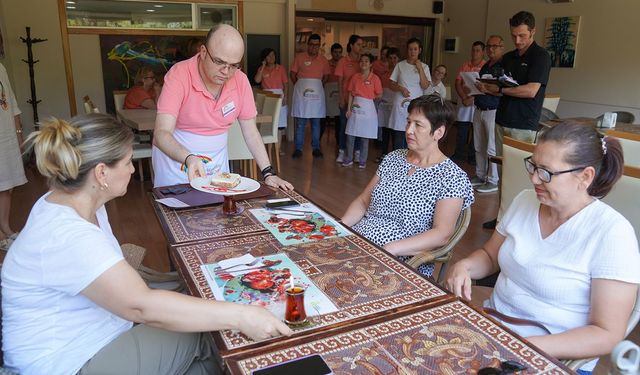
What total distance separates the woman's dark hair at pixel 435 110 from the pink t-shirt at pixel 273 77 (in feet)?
16.8

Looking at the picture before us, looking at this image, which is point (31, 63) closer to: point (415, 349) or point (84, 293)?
point (84, 293)

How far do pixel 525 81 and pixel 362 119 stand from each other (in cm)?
244

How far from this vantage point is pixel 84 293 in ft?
3.77

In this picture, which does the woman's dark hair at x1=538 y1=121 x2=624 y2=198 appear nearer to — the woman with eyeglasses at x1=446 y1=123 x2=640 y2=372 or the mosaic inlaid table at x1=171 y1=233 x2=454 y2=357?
the woman with eyeglasses at x1=446 y1=123 x2=640 y2=372

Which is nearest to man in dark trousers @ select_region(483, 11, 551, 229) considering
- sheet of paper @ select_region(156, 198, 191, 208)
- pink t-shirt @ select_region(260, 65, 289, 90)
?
sheet of paper @ select_region(156, 198, 191, 208)

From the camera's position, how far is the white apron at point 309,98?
6.91 metres

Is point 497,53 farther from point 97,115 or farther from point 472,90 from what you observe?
point 97,115

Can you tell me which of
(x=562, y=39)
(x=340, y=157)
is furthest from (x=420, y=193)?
(x=562, y=39)

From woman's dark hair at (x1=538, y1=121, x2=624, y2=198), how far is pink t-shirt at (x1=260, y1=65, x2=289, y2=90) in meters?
5.95

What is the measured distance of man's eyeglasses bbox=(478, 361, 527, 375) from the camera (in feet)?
3.43

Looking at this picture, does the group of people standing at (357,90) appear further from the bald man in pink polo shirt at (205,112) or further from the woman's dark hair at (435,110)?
the woman's dark hair at (435,110)

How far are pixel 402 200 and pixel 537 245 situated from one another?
73 cm

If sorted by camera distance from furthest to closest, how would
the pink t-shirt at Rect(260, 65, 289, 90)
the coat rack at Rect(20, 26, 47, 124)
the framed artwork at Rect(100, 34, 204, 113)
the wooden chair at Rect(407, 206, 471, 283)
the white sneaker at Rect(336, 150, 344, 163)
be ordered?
1. the pink t-shirt at Rect(260, 65, 289, 90)
2. the framed artwork at Rect(100, 34, 204, 113)
3. the white sneaker at Rect(336, 150, 344, 163)
4. the coat rack at Rect(20, 26, 47, 124)
5. the wooden chair at Rect(407, 206, 471, 283)

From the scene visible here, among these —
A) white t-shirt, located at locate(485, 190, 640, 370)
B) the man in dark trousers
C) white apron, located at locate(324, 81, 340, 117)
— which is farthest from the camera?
white apron, located at locate(324, 81, 340, 117)
